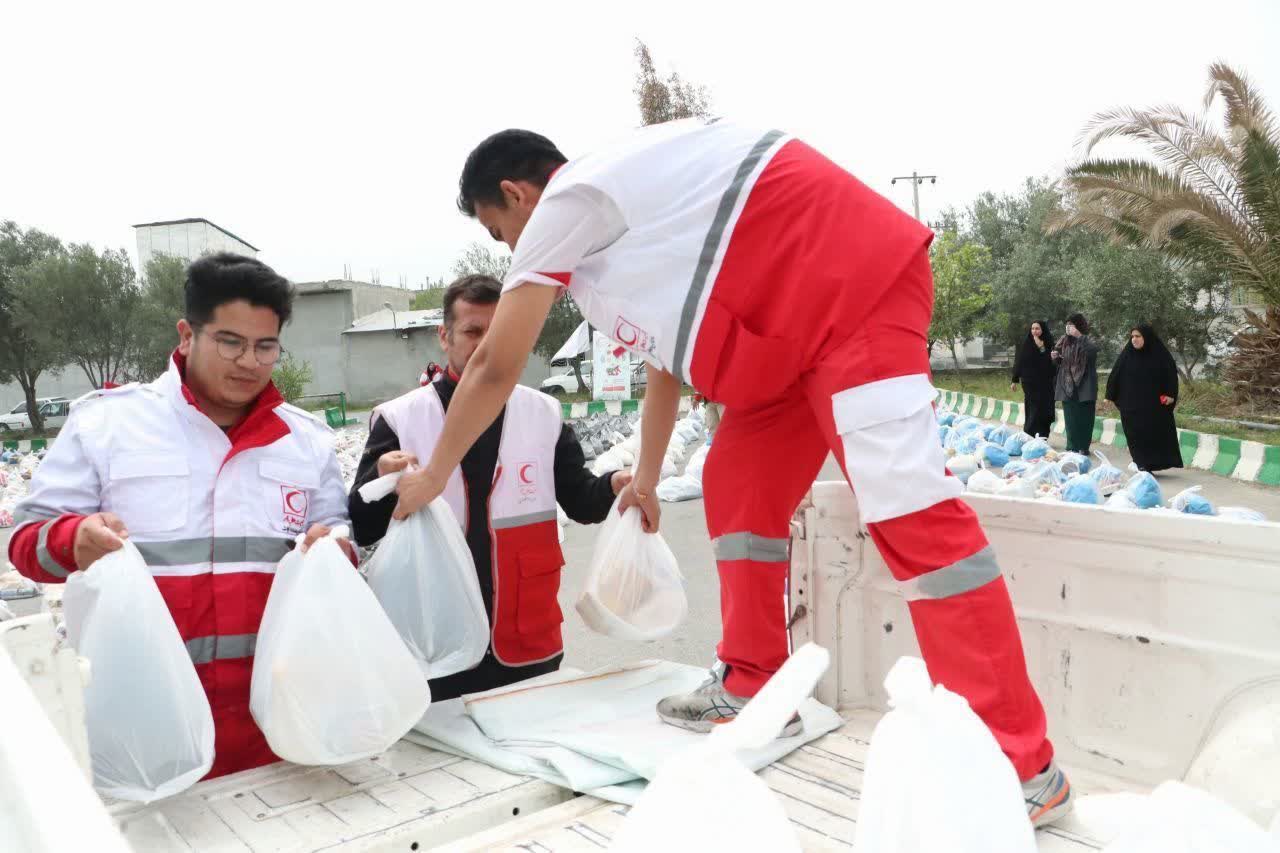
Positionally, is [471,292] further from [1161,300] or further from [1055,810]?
[1161,300]

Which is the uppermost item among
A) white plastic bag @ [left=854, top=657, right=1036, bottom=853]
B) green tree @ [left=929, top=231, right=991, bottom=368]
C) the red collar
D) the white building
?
the white building

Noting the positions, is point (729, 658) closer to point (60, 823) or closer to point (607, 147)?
point (607, 147)

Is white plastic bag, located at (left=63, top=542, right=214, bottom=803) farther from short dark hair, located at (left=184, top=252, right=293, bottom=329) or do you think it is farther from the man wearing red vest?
the man wearing red vest

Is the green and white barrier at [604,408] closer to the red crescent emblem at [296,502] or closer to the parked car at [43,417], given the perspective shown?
the red crescent emblem at [296,502]

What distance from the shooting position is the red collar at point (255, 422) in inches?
89.4

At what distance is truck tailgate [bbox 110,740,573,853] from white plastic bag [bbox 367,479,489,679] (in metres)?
0.30

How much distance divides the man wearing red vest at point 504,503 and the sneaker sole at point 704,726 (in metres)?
0.61

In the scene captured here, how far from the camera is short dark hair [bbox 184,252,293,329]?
7.49ft

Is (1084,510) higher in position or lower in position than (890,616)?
higher

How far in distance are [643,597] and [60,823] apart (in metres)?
2.07

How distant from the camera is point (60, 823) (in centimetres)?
64

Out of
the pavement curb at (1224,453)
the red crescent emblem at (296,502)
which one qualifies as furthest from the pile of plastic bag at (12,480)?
the pavement curb at (1224,453)

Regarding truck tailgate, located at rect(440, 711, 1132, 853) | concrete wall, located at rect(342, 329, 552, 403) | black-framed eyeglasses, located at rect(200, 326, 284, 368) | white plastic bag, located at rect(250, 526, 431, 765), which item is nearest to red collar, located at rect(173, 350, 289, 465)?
black-framed eyeglasses, located at rect(200, 326, 284, 368)

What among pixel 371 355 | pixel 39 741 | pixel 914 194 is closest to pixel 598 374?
pixel 39 741
